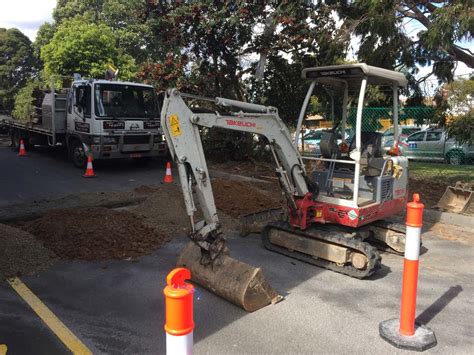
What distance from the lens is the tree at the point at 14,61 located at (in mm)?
40594

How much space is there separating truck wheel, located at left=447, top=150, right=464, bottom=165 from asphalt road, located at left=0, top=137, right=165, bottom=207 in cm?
1109

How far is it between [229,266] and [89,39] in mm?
25547

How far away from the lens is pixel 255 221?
7.22 meters

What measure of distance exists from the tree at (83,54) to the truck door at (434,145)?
672 inches

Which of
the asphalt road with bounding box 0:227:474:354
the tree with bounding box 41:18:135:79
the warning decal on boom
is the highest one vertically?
the tree with bounding box 41:18:135:79

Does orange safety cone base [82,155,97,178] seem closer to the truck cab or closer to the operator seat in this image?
the truck cab

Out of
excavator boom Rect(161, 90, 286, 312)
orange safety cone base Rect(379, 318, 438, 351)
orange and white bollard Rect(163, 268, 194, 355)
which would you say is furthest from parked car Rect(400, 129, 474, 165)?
orange and white bollard Rect(163, 268, 194, 355)

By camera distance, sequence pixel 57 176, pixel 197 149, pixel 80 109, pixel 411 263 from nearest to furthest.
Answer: pixel 411 263 < pixel 197 149 < pixel 57 176 < pixel 80 109

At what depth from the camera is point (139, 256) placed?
612cm

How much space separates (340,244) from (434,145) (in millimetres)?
14297

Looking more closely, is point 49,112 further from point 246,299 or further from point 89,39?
point 89,39

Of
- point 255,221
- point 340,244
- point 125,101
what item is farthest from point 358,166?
point 125,101

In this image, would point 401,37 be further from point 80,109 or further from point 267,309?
point 80,109

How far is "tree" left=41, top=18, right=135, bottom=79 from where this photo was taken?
1049 inches
